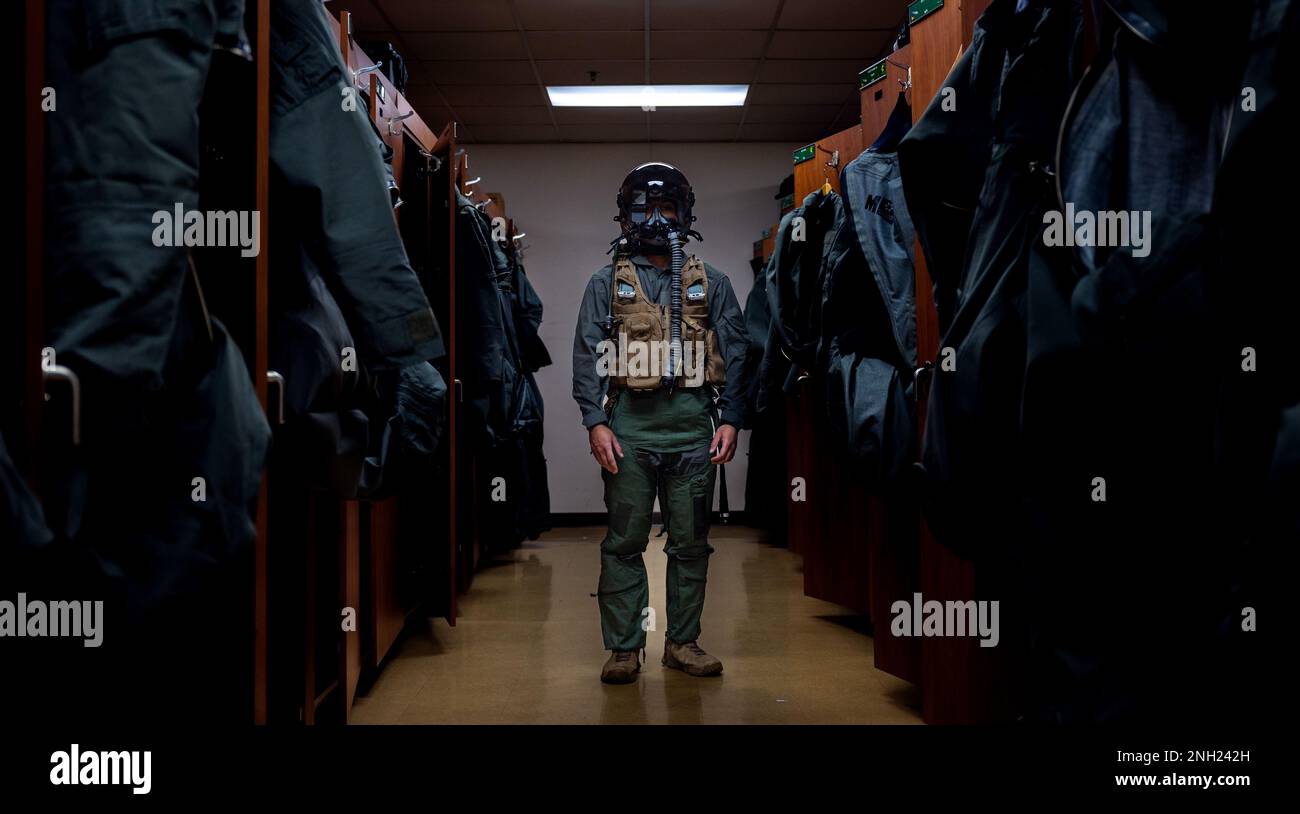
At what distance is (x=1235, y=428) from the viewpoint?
1087mm

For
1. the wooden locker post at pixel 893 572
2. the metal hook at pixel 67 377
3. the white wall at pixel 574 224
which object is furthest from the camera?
the white wall at pixel 574 224

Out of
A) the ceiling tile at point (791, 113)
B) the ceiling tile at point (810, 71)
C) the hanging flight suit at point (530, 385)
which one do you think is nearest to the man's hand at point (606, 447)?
the hanging flight suit at point (530, 385)

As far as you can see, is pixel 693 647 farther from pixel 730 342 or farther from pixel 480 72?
pixel 480 72

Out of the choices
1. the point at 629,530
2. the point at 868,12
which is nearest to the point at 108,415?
the point at 629,530

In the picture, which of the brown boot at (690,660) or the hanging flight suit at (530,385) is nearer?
the brown boot at (690,660)

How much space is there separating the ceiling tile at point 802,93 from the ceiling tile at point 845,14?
0.88 m

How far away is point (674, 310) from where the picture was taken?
312 cm

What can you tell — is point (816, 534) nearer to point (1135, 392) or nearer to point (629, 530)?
point (629, 530)

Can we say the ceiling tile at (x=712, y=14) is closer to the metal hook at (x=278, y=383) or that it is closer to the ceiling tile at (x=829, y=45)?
the ceiling tile at (x=829, y=45)

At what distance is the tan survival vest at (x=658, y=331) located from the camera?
10.0 ft

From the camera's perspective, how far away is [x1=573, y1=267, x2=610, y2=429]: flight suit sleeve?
120 inches

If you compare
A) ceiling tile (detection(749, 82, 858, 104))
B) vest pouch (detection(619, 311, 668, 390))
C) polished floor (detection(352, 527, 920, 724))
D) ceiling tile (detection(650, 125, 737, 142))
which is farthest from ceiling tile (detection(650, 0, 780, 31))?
polished floor (detection(352, 527, 920, 724))

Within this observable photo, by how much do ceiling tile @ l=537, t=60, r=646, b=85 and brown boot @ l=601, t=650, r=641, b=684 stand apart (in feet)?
12.7

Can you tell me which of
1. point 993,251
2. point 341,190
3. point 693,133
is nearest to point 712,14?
point 693,133
